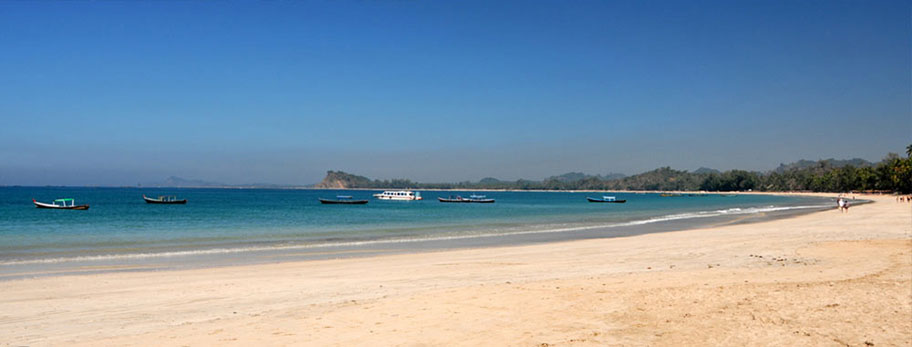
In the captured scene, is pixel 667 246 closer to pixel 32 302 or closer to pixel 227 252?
pixel 227 252

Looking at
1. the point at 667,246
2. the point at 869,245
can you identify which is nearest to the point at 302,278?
the point at 667,246

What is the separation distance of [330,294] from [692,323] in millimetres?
6590

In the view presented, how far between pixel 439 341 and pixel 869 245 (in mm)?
18037

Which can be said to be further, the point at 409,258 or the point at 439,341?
the point at 409,258

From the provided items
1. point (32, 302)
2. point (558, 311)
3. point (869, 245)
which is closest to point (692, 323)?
point (558, 311)

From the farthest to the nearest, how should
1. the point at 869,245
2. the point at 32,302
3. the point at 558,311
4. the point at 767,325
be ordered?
A: the point at 869,245 → the point at 32,302 → the point at 558,311 → the point at 767,325

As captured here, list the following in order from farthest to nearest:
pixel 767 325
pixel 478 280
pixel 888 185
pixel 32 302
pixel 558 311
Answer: pixel 888 185 → pixel 478 280 → pixel 32 302 → pixel 558 311 → pixel 767 325

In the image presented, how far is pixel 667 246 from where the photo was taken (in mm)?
20656

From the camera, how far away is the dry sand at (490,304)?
24.1 feet

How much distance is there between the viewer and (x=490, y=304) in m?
9.24

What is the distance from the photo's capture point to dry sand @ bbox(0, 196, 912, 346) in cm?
735

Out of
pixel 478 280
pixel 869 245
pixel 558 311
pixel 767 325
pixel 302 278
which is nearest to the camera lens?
pixel 767 325

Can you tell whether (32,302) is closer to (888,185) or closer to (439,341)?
(439,341)

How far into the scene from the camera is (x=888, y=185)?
12456 cm
